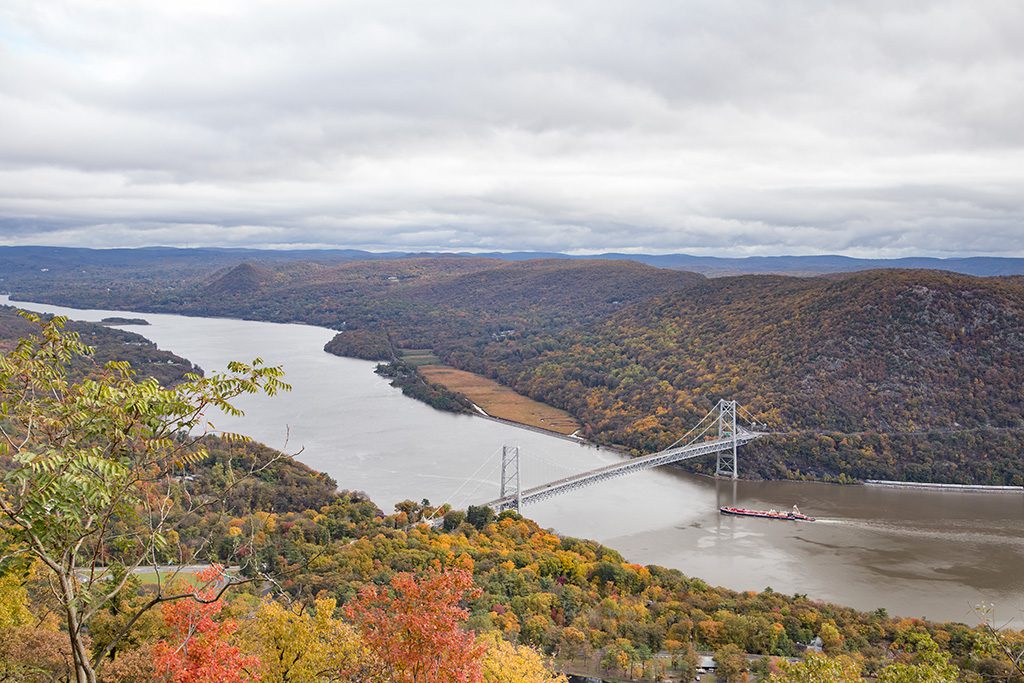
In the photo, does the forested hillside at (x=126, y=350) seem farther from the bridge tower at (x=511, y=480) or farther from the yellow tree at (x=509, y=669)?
the yellow tree at (x=509, y=669)

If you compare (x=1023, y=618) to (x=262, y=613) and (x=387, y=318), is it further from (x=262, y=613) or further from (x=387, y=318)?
(x=387, y=318)

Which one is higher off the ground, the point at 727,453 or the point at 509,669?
the point at 509,669

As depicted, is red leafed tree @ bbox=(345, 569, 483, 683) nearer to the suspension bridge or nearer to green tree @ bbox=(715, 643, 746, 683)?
green tree @ bbox=(715, 643, 746, 683)

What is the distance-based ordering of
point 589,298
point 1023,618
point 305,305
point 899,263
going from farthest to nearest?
point 899,263 → point 305,305 → point 589,298 → point 1023,618

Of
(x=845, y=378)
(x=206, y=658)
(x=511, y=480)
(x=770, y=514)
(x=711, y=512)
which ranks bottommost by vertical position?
(x=711, y=512)

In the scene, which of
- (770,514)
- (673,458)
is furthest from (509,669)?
(673,458)

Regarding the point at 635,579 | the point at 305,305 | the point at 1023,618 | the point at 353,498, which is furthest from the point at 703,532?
the point at 305,305

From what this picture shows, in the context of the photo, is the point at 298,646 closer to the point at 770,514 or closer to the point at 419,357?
the point at 770,514
